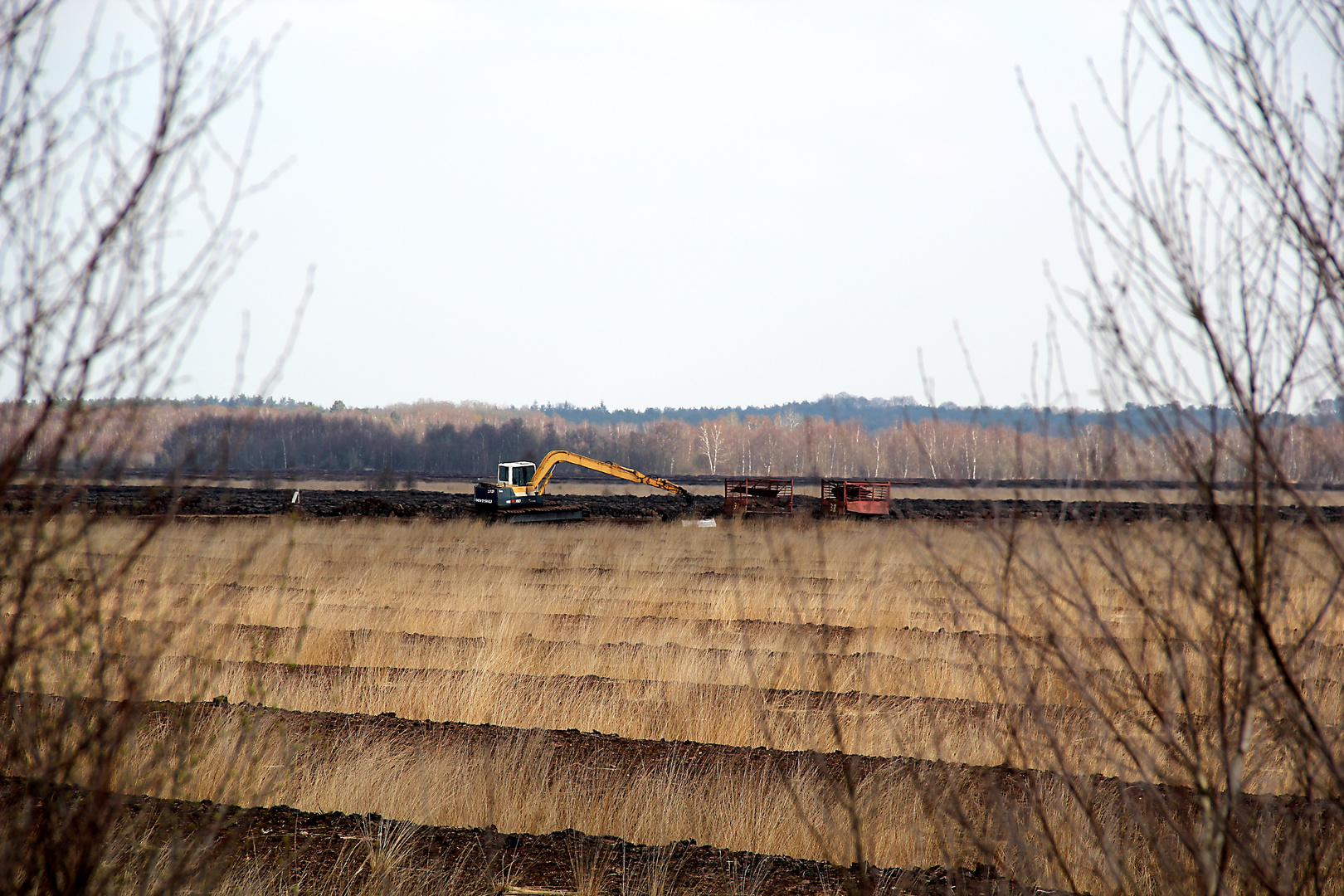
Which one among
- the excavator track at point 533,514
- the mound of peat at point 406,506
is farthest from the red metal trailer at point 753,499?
the excavator track at point 533,514

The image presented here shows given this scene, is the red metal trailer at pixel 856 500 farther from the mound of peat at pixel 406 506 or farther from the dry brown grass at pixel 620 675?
the dry brown grass at pixel 620 675

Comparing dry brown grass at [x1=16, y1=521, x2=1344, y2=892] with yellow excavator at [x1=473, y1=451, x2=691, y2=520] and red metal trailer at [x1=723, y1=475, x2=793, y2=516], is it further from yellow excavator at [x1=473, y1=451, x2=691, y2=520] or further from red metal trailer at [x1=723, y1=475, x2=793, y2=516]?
yellow excavator at [x1=473, y1=451, x2=691, y2=520]

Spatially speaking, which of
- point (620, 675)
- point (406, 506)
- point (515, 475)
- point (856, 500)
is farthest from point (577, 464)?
point (620, 675)

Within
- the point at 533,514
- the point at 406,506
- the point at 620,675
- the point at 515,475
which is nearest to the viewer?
the point at 620,675

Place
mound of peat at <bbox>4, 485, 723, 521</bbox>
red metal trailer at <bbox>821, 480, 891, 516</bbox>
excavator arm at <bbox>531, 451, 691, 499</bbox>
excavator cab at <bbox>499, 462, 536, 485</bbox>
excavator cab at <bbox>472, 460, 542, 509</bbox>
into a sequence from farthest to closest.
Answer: mound of peat at <bbox>4, 485, 723, 521</bbox> → excavator cab at <bbox>499, 462, 536, 485</bbox> → excavator cab at <bbox>472, 460, 542, 509</bbox> → excavator arm at <bbox>531, 451, 691, 499</bbox> → red metal trailer at <bbox>821, 480, 891, 516</bbox>

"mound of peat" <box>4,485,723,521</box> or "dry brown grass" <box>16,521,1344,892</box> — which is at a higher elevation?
"mound of peat" <box>4,485,723,521</box>

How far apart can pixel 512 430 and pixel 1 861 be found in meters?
127

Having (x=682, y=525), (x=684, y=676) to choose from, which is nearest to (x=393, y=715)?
(x=684, y=676)

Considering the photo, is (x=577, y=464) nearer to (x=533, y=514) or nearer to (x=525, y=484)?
(x=525, y=484)

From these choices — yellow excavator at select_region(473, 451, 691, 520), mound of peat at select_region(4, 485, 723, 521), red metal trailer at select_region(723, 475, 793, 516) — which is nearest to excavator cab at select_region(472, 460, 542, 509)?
yellow excavator at select_region(473, 451, 691, 520)

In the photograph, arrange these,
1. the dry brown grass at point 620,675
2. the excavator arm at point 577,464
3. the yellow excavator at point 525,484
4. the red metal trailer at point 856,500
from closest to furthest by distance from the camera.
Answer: the dry brown grass at point 620,675 < the red metal trailer at point 856,500 < the excavator arm at point 577,464 < the yellow excavator at point 525,484

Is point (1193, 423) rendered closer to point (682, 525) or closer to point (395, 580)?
point (395, 580)

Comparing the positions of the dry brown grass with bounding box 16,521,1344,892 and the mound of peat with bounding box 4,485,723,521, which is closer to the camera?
the dry brown grass with bounding box 16,521,1344,892

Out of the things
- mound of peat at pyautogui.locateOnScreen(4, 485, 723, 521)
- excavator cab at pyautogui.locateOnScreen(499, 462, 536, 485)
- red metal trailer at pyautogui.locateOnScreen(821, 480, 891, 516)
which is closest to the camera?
red metal trailer at pyautogui.locateOnScreen(821, 480, 891, 516)
